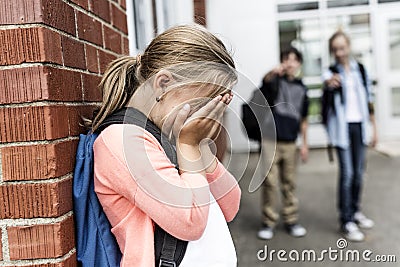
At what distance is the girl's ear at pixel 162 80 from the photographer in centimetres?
147

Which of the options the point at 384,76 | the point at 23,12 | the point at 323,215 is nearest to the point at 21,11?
the point at 23,12

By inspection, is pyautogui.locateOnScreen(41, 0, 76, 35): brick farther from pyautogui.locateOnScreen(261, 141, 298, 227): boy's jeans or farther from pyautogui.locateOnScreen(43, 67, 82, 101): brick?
pyautogui.locateOnScreen(261, 141, 298, 227): boy's jeans

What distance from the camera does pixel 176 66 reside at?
1.46 metres

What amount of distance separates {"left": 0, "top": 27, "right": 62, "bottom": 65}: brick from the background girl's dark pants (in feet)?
12.1

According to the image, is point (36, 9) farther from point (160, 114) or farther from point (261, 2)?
point (261, 2)

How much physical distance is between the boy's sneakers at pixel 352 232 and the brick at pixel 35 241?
3.63 metres

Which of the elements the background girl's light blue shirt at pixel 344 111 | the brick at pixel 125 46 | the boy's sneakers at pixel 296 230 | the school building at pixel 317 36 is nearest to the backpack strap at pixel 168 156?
the brick at pixel 125 46

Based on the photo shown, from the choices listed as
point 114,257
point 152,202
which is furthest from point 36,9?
point 114,257

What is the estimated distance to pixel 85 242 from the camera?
1509 mm

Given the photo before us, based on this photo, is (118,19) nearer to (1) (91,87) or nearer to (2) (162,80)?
(1) (91,87)

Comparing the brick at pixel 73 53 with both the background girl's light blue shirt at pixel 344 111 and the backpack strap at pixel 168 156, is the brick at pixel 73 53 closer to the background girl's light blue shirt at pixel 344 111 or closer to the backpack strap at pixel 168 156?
the backpack strap at pixel 168 156

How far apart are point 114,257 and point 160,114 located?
0.46 metres

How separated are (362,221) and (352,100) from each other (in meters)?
1.23

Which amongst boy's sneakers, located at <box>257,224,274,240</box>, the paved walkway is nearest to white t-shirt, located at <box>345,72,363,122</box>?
the paved walkway
